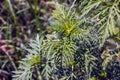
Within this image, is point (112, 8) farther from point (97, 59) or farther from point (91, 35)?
point (97, 59)

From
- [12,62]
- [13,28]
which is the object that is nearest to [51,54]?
[12,62]

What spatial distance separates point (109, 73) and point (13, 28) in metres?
1.74

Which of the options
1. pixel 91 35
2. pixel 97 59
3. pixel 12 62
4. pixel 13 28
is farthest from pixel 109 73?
pixel 13 28

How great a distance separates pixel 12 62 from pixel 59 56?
4.58 ft

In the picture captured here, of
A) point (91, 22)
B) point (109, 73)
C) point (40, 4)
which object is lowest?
point (109, 73)

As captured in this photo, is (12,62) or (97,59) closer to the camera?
(97,59)

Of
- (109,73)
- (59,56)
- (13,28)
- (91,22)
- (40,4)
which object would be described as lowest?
(109,73)

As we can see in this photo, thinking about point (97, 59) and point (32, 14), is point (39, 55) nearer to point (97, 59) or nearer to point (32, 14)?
point (97, 59)

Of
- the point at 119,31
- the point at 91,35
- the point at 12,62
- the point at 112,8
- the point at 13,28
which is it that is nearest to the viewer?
the point at 112,8

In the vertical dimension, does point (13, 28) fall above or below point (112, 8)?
above

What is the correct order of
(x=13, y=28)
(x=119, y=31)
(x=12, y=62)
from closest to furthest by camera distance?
(x=119, y=31) → (x=12, y=62) → (x=13, y=28)

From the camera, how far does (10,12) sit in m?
4.00

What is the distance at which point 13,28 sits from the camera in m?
3.98

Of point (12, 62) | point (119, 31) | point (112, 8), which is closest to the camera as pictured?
point (112, 8)
